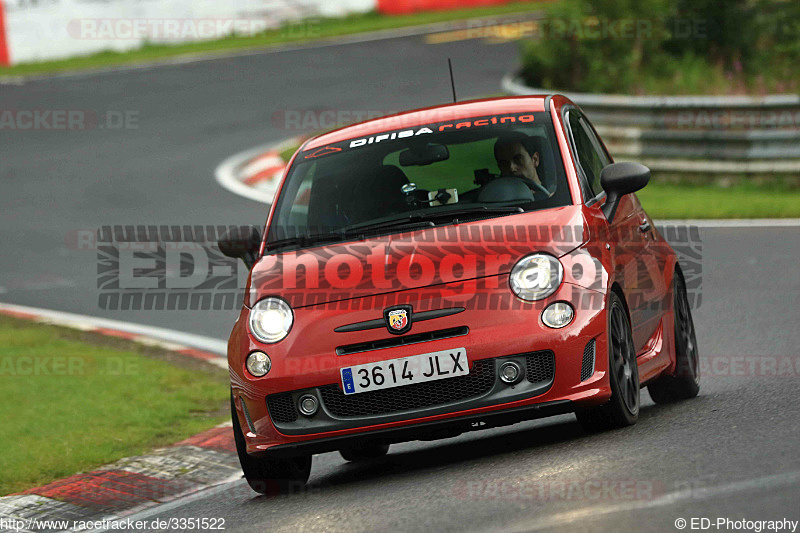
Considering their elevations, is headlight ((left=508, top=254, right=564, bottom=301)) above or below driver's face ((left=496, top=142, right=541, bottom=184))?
below

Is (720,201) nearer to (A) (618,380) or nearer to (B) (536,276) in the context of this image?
(A) (618,380)

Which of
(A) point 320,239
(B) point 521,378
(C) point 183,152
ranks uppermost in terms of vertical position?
(A) point 320,239

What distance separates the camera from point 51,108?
2500 centimetres

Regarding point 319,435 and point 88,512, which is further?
point 88,512

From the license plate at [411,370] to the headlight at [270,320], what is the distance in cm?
43

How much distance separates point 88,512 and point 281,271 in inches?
66.2

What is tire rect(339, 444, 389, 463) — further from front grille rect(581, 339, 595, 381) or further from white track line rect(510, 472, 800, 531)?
white track line rect(510, 472, 800, 531)

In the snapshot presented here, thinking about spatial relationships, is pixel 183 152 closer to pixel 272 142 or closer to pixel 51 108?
pixel 272 142

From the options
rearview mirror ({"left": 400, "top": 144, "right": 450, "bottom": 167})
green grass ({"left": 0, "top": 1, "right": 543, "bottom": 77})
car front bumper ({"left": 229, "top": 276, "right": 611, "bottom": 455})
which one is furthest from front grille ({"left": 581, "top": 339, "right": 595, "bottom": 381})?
green grass ({"left": 0, "top": 1, "right": 543, "bottom": 77})

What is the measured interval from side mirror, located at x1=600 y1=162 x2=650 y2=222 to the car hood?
0.36 meters

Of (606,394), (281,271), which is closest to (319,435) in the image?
(281,271)

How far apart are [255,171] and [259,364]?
41.0 ft

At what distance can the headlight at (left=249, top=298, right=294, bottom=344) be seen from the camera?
637 centimetres

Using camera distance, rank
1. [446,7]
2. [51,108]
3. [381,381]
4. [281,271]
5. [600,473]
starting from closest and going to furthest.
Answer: [600,473], [381,381], [281,271], [51,108], [446,7]
